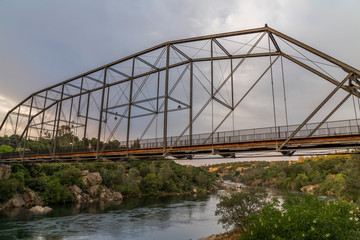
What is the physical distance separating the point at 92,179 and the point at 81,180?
5653 mm

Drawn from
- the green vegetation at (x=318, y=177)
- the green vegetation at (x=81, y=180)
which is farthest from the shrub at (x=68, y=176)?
the green vegetation at (x=318, y=177)

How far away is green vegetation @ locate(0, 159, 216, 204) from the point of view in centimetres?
4969

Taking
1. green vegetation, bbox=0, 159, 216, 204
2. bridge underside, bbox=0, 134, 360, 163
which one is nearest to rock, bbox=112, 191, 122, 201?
green vegetation, bbox=0, 159, 216, 204

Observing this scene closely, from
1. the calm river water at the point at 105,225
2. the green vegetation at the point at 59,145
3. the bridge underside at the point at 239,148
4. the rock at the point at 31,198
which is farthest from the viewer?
the rock at the point at 31,198

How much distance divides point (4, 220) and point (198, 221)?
90.9 ft

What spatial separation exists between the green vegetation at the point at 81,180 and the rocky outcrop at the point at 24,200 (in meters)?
1.01

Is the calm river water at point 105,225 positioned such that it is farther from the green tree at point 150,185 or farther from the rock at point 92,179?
the green tree at point 150,185

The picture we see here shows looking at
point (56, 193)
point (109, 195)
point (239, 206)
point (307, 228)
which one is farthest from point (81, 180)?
point (307, 228)

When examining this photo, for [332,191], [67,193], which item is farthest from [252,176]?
A: [67,193]

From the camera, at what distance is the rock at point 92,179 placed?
62784 millimetres

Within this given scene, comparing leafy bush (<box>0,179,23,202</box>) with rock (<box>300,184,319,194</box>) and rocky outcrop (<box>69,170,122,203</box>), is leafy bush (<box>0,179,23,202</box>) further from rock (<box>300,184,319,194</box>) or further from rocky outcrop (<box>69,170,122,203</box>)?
rock (<box>300,184,319,194</box>)

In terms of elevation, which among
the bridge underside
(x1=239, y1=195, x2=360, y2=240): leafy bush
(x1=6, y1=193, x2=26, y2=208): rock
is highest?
the bridge underside

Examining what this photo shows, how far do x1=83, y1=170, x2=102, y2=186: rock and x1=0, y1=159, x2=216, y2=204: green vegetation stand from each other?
2714 mm

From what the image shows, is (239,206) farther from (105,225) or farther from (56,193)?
(56,193)
